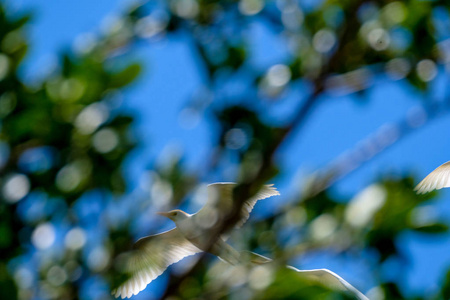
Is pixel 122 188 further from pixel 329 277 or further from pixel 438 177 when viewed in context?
pixel 438 177

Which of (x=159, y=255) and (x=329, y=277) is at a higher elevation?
(x=329, y=277)

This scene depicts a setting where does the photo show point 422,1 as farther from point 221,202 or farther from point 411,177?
point 221,202

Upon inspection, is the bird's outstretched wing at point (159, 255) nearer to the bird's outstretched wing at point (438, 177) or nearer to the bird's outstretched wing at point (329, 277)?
the bird's outstretched wing at point (329, 277)

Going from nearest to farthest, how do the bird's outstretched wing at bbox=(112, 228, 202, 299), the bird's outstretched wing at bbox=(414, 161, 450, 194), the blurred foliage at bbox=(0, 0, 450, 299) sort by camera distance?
the blurred foliage at bbox=(0, 0, 450, 299)
the bird's outstretched wing at bbox=(112, 228, 202, 299)
the bird's outstretched wing at bbox=(414, 161, 450, 194)

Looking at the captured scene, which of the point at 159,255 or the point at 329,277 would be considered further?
the point at 159,255

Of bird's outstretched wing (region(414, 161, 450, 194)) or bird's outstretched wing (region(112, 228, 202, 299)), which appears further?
bird's outstretched wing (region(414, 161, 450, 194))

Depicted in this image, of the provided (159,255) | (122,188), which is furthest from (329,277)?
(159,255)

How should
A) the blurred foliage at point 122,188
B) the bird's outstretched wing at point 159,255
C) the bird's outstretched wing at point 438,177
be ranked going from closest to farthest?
the blurred foliage at point 122,188 → the bird's outstretched wing at point 159,255 → the bird's outstretched wing at point 438,177

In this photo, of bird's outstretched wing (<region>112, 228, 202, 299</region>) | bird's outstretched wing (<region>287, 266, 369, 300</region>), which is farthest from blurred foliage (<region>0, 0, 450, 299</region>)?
bird's outstretched wing (<region>112, 228, 202, 299</region>)

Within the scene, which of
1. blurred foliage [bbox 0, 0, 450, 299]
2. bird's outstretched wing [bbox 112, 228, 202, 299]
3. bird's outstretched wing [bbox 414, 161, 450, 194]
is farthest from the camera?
bird's outstretched wing [bbox 414, 161, 450, 194]

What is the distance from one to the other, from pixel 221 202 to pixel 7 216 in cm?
35

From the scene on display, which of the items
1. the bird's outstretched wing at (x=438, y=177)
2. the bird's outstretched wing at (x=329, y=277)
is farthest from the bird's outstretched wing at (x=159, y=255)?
the bird's outstretched wing at (x=438, y=177)

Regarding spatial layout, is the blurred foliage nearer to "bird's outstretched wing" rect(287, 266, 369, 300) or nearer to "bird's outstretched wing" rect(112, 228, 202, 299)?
"bird's outstretched wing" rect(287, 266, 369, 300)

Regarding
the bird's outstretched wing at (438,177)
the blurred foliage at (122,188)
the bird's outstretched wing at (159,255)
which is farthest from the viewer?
the bird's outstretched wing at (438,177)
